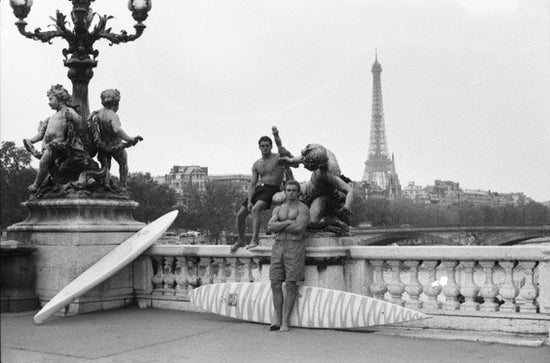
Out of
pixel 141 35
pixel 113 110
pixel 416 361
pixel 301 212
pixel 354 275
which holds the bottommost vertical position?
pixel 416 361

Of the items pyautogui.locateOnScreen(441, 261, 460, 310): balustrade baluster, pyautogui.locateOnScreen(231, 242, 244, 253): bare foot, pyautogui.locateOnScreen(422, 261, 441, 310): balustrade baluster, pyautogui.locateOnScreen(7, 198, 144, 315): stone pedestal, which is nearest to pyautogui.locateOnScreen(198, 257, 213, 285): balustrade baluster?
pyautogui.locateOnScreen(231, 242, 244, 253): bare foot

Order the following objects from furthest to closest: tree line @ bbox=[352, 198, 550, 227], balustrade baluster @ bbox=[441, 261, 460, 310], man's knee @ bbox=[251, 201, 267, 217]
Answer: tree line @ bbox=[352, 198, 550, 227] < man's knee @ bbox=[251, 201, 267, 217] < balustrade baluster @ bbox=[441, 261, 460, 310]

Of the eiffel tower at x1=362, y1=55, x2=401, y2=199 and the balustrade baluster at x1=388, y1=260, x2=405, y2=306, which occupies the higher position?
the eiffel tower at x1=362, y1=55, x2=401, y2=199

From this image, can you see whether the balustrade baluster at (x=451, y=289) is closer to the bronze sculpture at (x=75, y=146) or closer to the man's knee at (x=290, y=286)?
the man's knee at (x=290, y=286)

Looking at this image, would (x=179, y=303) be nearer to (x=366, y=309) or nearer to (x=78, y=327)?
(x=78, y=327)

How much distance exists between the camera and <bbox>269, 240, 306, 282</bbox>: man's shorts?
826cm

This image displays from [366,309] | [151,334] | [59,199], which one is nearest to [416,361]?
[366,309]

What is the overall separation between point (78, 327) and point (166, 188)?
221 ft

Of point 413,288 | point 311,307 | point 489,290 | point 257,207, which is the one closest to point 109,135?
point 257,207

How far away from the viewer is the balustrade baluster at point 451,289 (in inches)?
322

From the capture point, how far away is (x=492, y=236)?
245 ft

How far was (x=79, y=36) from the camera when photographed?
1160cm

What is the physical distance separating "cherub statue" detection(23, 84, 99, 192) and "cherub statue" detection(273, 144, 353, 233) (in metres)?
3.64

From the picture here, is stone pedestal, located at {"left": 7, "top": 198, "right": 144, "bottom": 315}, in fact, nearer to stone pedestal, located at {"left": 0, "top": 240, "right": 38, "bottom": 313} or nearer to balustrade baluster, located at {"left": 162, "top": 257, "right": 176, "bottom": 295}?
stone pedestal, located at {"left": 0, "top": 240, "right": 38, "bottom": 313}
